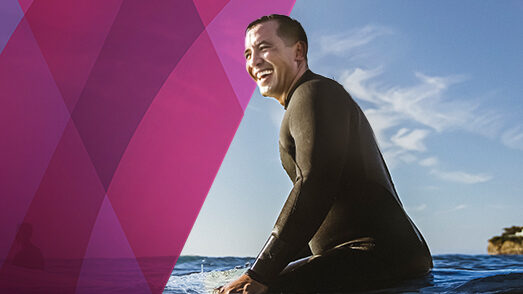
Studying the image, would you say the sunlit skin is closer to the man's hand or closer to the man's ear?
the man's ear

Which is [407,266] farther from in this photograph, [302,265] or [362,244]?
[302,265]

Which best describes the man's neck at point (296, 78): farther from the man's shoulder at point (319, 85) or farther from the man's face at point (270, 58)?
the man's shoulder at point (319, 85)

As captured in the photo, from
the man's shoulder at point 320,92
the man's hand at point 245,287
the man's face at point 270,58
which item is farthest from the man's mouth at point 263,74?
the man's hand at point 245,287

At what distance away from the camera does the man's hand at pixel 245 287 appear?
6.42 feet

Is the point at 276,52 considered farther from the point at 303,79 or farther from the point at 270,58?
the point at 303,79

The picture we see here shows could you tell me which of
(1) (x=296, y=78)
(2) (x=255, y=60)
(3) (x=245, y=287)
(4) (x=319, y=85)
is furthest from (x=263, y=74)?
(3) (x=245, y=287)

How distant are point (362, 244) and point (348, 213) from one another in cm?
17

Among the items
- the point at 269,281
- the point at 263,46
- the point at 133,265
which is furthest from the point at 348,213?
the point at 133,265

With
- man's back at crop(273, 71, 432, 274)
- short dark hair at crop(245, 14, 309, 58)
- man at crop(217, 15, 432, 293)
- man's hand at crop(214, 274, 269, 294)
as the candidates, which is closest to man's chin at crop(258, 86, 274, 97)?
man at crop(217, 15, 432, 293)

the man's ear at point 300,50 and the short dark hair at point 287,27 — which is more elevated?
the short dark hair at point 287,27

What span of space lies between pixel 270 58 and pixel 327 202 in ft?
3.02

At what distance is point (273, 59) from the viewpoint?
8.16 ft

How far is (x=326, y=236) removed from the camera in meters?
2.33

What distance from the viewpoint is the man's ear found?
2.54 m
